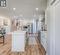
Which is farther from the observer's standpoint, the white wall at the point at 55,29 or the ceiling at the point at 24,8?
the ceiling at the point at 24,8

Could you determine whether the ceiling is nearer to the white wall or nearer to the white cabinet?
the white cabinet

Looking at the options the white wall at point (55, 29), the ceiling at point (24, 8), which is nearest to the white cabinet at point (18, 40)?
the ceiling at point (24, 8)

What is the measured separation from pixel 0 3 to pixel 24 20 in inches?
164

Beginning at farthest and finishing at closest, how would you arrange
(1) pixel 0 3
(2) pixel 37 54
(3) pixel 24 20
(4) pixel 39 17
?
(4) pixel 39 17 < (3) pixel 24 20 < (2) pixel 37 54 < (1) pixel 0 3

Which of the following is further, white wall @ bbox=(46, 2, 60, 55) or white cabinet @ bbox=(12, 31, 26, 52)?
white cabinet @ bbox=(12, 31, 26, 52)

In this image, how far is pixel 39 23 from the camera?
10.2 meters

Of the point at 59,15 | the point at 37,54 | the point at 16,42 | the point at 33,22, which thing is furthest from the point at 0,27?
the point at 59,15

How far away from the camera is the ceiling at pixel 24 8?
5.70m

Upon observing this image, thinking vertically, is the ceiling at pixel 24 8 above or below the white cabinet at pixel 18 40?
above

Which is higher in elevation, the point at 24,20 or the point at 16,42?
the point at 24,20

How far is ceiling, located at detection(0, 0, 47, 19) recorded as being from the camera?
224 inches

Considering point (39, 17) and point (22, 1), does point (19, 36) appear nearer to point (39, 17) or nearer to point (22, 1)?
point (22, 1)

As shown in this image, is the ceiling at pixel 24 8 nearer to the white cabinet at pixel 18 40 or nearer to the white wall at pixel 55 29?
the white cabinet at pixel 18 40

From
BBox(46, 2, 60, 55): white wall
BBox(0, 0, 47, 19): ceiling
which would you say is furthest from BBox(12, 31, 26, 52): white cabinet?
BBox(46, 2, 60, 55): white wall
